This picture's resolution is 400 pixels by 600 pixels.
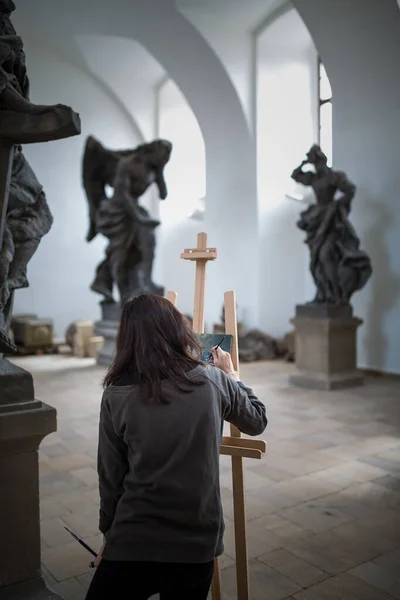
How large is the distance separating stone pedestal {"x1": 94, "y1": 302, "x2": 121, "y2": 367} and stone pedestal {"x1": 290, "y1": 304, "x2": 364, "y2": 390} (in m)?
2.93

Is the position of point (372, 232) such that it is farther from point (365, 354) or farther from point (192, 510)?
point (192, 510)

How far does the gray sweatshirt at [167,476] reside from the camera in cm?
155

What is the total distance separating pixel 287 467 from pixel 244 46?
870 cm

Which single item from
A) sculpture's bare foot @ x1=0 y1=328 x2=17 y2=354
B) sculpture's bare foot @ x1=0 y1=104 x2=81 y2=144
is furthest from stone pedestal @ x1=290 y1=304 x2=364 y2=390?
sculpture's bare foot @ x1=0 y1=104 x2=81 y2=144

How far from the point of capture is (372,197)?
887cm

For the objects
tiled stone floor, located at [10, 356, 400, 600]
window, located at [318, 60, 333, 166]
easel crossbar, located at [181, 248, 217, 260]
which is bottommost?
tiled stone floor, located at [10, 356, 400, 600]

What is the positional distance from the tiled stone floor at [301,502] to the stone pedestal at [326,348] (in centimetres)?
92

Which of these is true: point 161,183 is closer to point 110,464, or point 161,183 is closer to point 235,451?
point 235,451

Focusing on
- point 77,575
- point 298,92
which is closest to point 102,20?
point 298,92

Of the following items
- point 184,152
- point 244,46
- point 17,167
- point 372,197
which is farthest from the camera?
point 184,152

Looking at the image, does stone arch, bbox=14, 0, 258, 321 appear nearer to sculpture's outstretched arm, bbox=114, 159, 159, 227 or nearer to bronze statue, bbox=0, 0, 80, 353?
sculpture's outstretched arm, bbox=114, 159, 159, 227

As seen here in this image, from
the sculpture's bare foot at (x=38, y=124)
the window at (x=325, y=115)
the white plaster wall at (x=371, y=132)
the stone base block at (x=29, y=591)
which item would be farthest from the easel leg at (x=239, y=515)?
the window at (x=325, y=115)

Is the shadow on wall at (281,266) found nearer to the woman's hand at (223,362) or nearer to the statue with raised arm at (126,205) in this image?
the statue with raised arm at (126,205)

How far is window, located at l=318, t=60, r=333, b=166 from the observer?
292 inches
